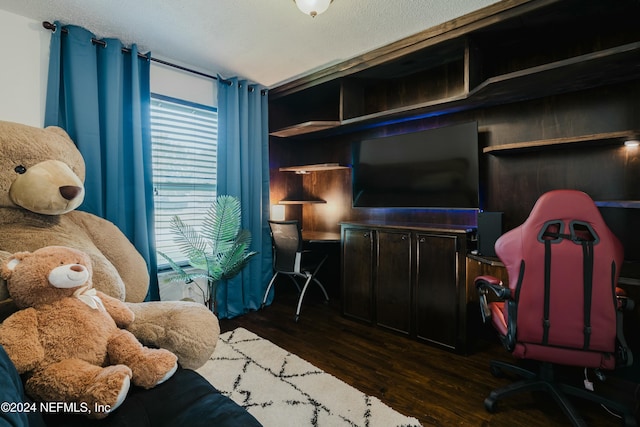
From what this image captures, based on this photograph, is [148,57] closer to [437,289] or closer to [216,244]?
[216,244]

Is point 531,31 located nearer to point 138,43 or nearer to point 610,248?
point 610,248

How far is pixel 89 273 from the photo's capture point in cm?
120

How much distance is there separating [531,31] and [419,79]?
0.93m

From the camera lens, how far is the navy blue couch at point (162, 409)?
2.83ft

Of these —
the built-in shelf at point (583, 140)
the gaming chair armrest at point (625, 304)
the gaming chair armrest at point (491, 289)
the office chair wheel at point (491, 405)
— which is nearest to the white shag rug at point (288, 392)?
the office chair wheel at point (491, 405)

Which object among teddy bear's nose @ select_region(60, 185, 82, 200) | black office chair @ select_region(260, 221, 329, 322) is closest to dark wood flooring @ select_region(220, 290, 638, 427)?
black office chair @ select_region(260, 221, 329, 322)

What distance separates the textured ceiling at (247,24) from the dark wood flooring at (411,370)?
234cm

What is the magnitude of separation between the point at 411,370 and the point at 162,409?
1.60m

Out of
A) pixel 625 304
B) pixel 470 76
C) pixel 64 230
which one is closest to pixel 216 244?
pixel 64 230

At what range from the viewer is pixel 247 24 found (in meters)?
2.18

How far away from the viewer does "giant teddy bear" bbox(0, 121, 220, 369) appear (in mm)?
1298

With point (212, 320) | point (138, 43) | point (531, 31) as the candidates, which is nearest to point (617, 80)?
point (531, 31)

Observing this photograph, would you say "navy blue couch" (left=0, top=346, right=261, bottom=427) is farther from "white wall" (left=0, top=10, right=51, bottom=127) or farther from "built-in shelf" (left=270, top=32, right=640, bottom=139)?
"built-in shelf" (left=270, top=32, right=640, bottom=139)

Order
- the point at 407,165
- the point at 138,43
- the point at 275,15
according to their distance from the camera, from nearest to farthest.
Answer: the point at 275,15, the point at 138,43, the point at 407,165
